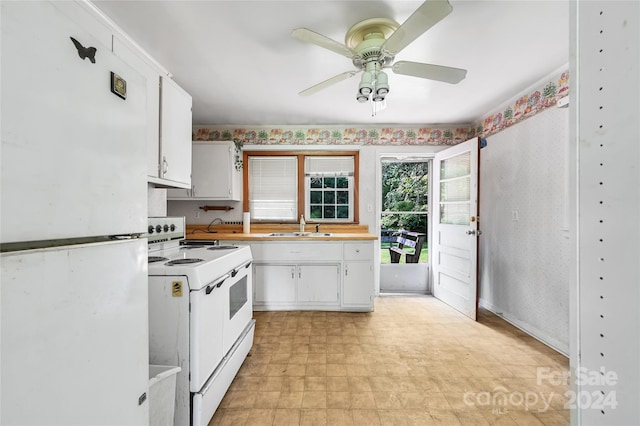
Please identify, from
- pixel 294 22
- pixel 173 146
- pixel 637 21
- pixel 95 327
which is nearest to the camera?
pixel 637 21

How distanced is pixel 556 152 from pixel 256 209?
3308mm

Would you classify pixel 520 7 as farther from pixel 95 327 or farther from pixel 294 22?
pixel 95 327

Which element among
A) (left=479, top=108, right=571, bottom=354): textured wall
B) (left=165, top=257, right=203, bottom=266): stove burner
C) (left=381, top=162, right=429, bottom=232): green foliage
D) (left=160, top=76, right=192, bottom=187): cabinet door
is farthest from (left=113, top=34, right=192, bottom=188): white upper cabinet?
(left=381, top=162, right=429, bottom=232): green foliage

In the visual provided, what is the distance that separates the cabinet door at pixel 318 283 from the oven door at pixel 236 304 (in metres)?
1.04

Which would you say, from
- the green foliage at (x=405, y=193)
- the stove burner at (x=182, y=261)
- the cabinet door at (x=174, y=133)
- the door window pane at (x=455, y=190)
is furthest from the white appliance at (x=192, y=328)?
the green foliage at (x=405, y=193)

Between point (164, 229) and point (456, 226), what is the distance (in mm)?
3017

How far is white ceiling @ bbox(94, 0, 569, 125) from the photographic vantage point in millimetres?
1627

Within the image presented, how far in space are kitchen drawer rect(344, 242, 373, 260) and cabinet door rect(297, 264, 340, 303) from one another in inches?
7.6

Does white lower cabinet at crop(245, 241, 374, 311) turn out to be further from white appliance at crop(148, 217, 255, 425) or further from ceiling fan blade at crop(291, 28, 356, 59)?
ceiling fan blade at crop(291, 28, 356, 59)

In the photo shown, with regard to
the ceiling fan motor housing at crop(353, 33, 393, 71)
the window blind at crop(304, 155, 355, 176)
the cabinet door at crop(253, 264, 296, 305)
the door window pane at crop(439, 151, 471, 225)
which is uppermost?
the ceiling fan motor housing at crop(353, 33, 393, 71)

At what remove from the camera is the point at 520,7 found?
63.2 inches

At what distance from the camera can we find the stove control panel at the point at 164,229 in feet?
5.98

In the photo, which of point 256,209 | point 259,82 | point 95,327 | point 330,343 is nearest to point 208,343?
point 95,327

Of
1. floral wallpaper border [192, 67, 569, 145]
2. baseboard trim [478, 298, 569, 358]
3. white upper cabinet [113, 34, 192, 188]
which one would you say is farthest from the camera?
floral wallpaper border [192, 67, 569, 145]
